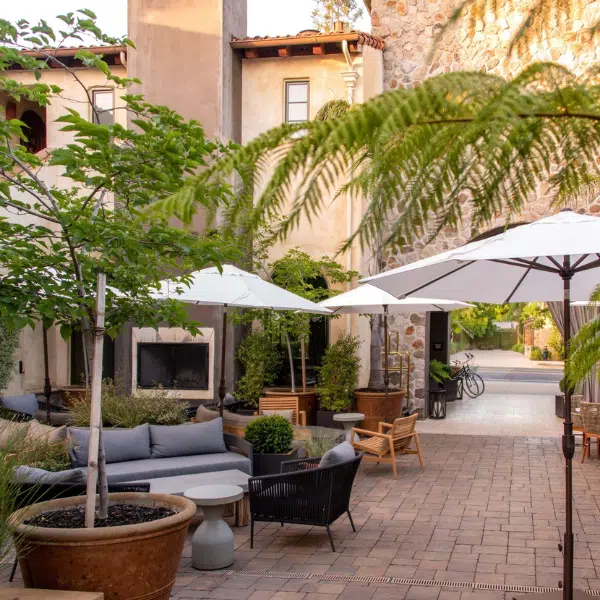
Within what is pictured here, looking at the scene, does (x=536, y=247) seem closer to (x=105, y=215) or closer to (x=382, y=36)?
(x=105, y=215)

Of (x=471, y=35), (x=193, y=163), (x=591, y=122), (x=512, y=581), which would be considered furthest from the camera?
(x=512, y=581)

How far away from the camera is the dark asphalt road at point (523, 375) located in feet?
87.6

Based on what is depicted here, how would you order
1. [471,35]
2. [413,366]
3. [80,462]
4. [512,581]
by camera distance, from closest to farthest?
[471,35] → [512,581] → [80,462] → [413,366]

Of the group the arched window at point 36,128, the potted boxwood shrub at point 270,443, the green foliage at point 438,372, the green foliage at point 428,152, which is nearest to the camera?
the green foliage at point 428,152

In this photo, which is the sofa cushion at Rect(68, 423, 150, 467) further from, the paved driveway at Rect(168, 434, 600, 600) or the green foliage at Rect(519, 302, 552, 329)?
the green foliage at Rect(519, 302, 552, 329)

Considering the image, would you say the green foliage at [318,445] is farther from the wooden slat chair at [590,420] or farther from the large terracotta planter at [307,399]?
the large terracotta planter at [307,399]

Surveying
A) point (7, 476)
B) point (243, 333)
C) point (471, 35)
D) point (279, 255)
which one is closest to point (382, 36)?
point (279, 255)

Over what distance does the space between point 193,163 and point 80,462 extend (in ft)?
14.7

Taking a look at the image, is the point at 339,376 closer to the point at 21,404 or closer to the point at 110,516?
the point at 21,404

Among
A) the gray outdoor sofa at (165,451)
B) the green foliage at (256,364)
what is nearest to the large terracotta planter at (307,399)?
the green foliage at (256,364)

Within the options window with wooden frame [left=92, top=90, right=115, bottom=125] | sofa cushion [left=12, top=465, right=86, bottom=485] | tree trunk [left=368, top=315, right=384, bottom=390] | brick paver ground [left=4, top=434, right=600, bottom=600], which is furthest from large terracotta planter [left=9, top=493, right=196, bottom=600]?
window with wooden frame [left=92, top=90, right=115, bottom=125]

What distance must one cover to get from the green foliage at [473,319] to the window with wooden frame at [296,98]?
17165 mm

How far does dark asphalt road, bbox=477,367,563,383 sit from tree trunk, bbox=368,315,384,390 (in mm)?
12682

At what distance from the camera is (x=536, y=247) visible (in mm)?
4738
